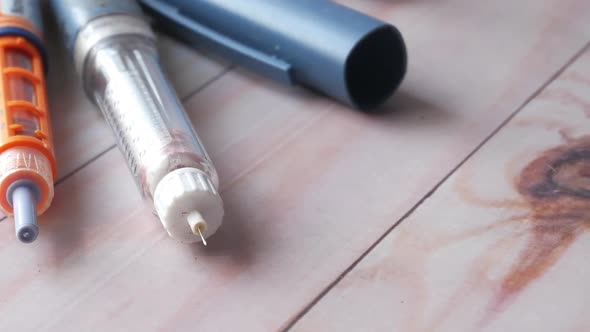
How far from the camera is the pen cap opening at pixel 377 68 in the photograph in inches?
19.7

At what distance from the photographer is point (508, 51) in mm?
537

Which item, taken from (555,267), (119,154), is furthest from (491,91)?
(119,154)

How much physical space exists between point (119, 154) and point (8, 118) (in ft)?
0.25

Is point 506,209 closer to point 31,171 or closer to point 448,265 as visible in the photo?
point 448,265

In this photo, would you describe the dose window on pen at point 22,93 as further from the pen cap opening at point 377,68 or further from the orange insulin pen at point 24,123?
the pen cap opening at point 377,68

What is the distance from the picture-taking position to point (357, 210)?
0.44 meters

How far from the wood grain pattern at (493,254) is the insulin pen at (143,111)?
0.29ft

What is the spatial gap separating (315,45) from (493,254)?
0.19 metres

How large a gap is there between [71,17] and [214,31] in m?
0.11

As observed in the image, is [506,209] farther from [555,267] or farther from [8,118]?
[8,118]

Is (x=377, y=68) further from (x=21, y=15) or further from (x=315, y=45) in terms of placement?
(x=21, y=15)

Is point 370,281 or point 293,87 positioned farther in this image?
point 293,87

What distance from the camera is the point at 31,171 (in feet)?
1.39

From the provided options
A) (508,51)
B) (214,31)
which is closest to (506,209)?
(508,51)
